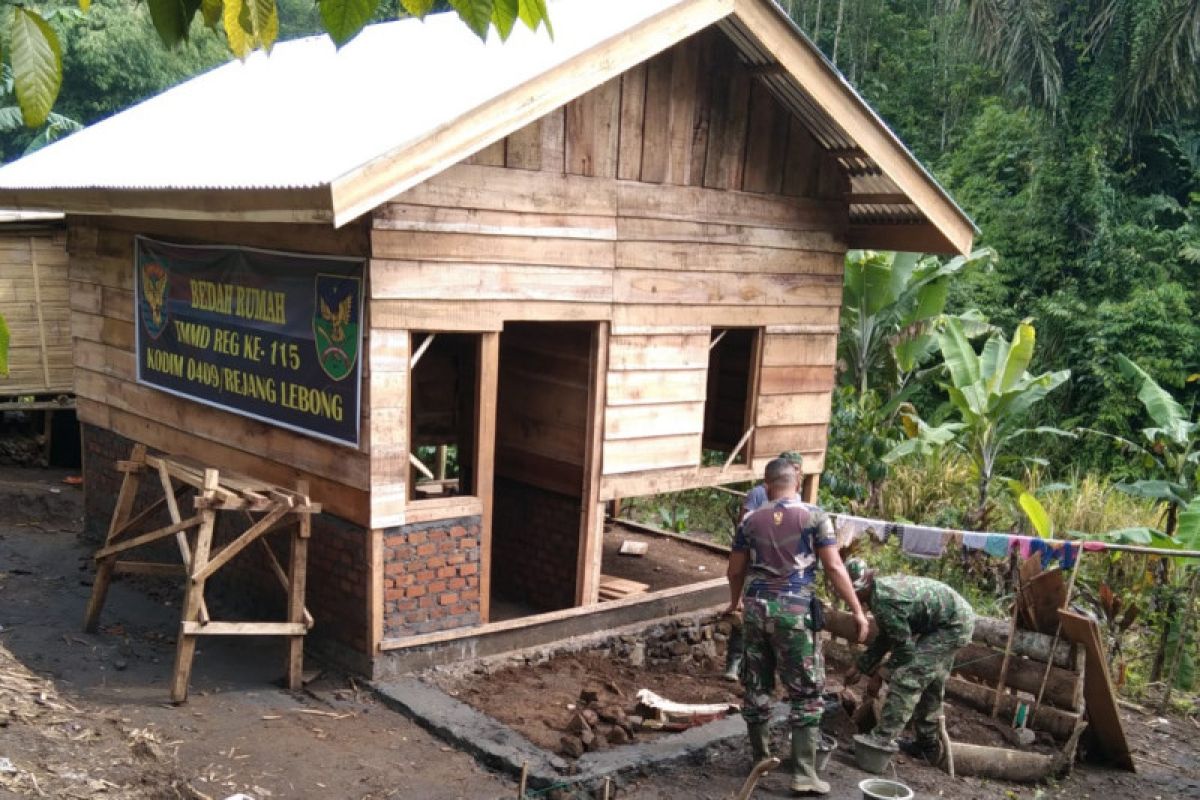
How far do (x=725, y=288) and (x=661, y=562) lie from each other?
338 centimetres

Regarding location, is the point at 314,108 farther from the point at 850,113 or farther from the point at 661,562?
the point at 661,562

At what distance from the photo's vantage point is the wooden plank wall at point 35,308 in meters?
13.4

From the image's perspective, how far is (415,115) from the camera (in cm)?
708

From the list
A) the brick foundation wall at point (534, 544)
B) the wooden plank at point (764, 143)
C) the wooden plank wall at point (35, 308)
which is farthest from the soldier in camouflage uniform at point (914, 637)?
the wooden plank wall at point (35, 308)

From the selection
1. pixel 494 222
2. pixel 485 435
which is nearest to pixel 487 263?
pixel 494 222

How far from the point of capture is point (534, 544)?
32.4ft

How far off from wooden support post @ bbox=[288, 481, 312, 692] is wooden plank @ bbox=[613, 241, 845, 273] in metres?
3.05

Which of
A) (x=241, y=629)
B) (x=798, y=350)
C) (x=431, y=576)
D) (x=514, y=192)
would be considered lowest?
(x=241, y=629)

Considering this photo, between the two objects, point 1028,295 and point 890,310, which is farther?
point 1028,295

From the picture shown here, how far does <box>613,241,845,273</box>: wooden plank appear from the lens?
8.36 m

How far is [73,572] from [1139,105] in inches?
779

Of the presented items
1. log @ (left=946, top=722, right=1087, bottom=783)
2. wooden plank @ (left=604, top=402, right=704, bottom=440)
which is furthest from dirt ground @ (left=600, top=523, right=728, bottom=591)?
log @ (left=946, top=722, right=1087, bottom=783)

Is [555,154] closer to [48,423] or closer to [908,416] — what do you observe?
[908,416]

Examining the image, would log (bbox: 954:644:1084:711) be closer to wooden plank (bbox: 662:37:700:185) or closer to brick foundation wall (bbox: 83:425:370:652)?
wooden plank (bbox: 662:37:700:185)
